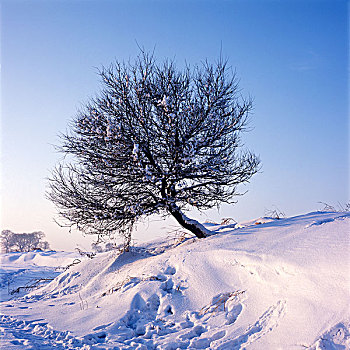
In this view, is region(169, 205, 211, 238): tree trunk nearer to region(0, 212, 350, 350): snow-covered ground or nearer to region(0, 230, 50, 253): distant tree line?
region(0, 212, 350, 350): snow-covered ground

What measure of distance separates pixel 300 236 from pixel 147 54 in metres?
6.02

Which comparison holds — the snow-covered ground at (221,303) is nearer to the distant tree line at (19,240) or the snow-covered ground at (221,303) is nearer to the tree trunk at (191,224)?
the tree trunk at (191,224)

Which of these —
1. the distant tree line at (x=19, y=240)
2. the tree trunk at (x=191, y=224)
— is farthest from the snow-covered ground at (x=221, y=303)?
the distant tree line at (x=19, y=240)

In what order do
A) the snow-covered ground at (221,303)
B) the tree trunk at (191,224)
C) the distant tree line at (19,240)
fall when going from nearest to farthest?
the snow-covered ground at (221,303), the tree trunk at (191,224), the distant tree line at (19,240)

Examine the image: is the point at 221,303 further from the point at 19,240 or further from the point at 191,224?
the point at 19,240

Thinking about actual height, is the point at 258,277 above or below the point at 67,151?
below

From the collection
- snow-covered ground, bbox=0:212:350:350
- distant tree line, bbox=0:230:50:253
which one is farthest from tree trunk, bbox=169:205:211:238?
distant tree line, bbox=0:230:50:253

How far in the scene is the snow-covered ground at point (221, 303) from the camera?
3650 mm

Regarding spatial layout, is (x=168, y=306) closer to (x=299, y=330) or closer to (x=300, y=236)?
(x=299, y=330)

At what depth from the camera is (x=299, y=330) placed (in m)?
3.53

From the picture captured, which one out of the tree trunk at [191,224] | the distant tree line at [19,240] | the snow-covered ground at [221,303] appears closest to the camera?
the snow-covered ground at [221,303]

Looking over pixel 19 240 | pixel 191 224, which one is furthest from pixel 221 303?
pixel 19 240

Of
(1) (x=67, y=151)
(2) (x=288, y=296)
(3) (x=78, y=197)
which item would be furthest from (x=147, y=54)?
(2) (x=288, y=296)

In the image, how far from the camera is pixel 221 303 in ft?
14.9
